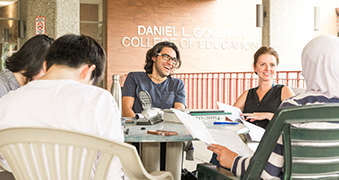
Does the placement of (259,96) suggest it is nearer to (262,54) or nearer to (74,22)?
(262,54)

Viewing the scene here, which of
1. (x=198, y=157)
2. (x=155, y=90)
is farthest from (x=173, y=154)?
(x=198, y=157)

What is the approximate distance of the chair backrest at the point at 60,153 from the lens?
1.08 meters

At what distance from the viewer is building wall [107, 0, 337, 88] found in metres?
10.6

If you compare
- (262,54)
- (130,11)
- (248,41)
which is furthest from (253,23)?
(262,54)

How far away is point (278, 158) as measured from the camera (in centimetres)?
122

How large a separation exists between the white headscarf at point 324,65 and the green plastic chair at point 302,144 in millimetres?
153

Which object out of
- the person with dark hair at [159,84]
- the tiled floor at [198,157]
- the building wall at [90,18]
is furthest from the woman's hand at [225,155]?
the building wall at [90,18]

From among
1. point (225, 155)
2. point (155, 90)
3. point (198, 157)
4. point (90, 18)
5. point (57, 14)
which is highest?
point (90, 18)

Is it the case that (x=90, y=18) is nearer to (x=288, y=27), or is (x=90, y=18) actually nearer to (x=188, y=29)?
(x=188, y=29)

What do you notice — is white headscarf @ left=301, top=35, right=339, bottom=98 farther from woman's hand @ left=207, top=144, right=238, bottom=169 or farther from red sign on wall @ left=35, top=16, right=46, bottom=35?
red sign on wall @ left=35, top=16, right=46, bottom=35

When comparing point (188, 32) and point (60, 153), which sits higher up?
point (188, 32)

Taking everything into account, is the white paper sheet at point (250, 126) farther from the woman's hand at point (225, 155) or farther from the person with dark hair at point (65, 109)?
the person with dark hair at point (65, 109)

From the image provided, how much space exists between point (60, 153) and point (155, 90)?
196cm

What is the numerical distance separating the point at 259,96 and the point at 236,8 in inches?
371
